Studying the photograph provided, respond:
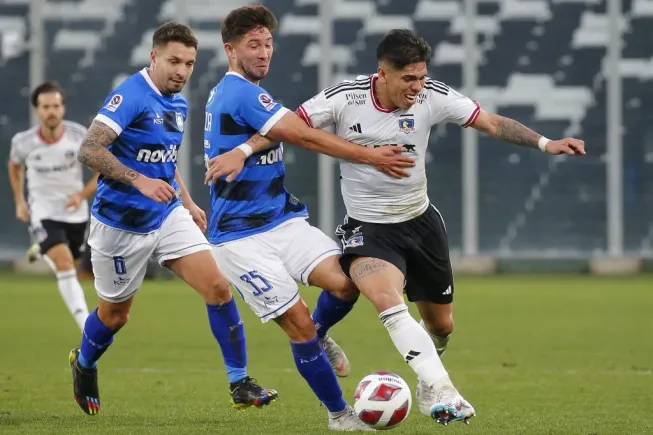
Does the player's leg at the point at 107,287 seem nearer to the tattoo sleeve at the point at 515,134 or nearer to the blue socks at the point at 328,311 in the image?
the blue socks at the point at 328,311

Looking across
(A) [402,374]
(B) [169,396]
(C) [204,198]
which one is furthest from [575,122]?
(B) [169,396]

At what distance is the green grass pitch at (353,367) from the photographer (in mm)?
7578

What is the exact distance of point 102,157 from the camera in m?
7.40

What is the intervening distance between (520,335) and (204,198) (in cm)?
1082

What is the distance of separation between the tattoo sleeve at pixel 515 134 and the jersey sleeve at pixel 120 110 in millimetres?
2124

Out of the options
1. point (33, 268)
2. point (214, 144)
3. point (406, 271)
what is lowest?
point (33, 268)

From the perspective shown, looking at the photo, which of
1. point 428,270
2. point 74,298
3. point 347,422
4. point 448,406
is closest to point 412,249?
point 428,270

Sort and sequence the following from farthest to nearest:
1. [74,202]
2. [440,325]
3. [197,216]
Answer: [74,202], [197,216], [440,325]

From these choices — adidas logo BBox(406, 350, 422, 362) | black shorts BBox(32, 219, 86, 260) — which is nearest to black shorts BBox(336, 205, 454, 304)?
adidas logo BBox(406, 350, 422, 362)

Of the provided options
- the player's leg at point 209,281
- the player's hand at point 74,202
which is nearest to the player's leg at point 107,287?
the player's leg at point 209,281

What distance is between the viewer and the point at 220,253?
7.50 metres

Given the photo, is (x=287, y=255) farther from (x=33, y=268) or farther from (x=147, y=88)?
(x=33, y=268)

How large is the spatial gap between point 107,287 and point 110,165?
1.08m

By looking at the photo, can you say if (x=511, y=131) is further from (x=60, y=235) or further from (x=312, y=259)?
(x=60, y=235)
